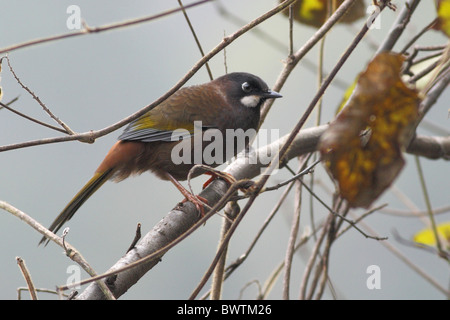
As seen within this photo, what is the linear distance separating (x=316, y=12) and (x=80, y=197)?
172 cm

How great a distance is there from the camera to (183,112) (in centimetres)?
337

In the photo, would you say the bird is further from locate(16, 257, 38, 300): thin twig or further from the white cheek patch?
locate(16, 257, 38, 300): thin twig

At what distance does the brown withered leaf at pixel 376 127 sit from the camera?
1298 millimetres

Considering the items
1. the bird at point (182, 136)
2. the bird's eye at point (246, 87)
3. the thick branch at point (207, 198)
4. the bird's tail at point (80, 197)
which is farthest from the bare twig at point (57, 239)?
the bird's eye at point (246, 87)

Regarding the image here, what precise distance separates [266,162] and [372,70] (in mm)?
1810

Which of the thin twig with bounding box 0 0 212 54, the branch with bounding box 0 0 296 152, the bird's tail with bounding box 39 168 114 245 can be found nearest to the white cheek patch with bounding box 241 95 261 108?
the bird's tail with bounding box 39 168 114 245

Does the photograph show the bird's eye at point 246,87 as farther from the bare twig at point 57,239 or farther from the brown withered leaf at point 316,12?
the bare twig at point 57,239

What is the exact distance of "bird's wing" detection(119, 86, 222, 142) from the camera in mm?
3262

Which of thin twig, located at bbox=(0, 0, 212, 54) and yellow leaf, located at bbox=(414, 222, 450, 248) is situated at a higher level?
thin twig, located at bbox=(0, 0, 212, 54)

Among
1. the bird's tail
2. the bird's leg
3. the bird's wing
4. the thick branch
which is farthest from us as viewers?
the bird's wing

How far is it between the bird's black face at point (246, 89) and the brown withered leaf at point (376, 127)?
6.85 feet

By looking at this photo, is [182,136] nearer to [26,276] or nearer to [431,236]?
[431,236]
